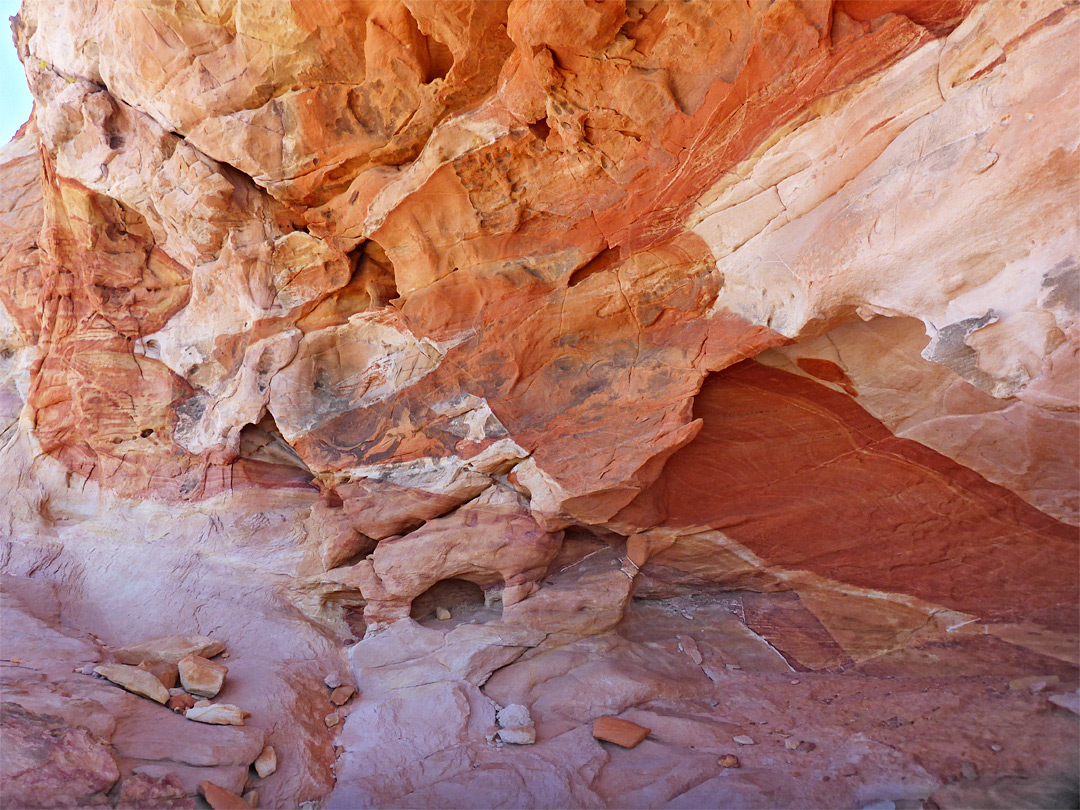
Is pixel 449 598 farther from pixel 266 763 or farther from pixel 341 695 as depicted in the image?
pixel 266 763

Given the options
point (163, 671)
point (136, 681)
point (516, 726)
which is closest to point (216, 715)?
point (136, 681)

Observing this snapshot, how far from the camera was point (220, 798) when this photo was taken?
3861mm

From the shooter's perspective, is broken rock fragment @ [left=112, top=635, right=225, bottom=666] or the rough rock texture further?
broken rock fragment @ [left=112, top=635, right=225, bottom=666]

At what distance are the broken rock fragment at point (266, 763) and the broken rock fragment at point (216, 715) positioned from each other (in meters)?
0.33

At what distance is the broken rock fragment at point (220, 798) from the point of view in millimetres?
3820

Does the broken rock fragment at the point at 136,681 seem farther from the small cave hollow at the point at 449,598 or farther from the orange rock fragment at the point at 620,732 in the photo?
the orange rock fragment at the point at 620,732

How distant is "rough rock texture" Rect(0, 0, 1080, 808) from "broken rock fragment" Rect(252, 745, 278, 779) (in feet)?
0.20

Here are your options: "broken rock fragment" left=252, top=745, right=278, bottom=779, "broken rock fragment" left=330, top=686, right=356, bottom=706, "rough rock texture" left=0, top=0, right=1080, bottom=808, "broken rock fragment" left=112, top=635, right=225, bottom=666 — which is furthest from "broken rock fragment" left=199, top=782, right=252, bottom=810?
"broken rock fragment" left=112, top=635, right=225, bottom=666

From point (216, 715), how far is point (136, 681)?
0.69m

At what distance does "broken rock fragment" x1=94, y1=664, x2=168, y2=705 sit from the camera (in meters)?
4.69

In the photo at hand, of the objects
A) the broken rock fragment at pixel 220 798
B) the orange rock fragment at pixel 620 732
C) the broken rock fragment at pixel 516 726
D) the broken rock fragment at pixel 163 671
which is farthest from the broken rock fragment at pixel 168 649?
the orange rock fragment at pixel 620 732

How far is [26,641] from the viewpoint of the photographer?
5152mm

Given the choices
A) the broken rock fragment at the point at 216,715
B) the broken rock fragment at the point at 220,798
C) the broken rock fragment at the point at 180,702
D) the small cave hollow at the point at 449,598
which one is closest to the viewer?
the broken rock fragment at the point at 220,798

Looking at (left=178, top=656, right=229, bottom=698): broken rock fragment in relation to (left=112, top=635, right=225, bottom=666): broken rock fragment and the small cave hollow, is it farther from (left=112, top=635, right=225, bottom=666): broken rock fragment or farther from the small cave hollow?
the small cave hollow
